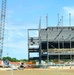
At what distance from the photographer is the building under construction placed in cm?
9462

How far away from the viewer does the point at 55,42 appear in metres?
99.2

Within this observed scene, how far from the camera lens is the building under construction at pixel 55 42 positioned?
94625 millimetres

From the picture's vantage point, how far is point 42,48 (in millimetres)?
104812

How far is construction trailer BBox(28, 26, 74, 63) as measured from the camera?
310 feet

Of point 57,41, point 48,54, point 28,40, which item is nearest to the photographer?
point 48,54

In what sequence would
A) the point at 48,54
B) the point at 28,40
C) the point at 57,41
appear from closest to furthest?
the point at 48,54, the point at 57,41, the point at 28,40

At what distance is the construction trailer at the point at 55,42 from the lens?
9438 cm

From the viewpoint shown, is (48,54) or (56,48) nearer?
(48,54)

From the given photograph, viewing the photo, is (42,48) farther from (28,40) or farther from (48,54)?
(48,54)

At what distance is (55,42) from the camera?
99188 millimetres

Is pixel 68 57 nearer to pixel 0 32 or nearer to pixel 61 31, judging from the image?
pixel 61 31

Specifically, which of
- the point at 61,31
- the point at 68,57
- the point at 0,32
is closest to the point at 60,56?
the point at 68,57

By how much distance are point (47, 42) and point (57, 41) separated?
17.1ft

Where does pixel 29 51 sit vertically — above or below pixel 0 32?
below
